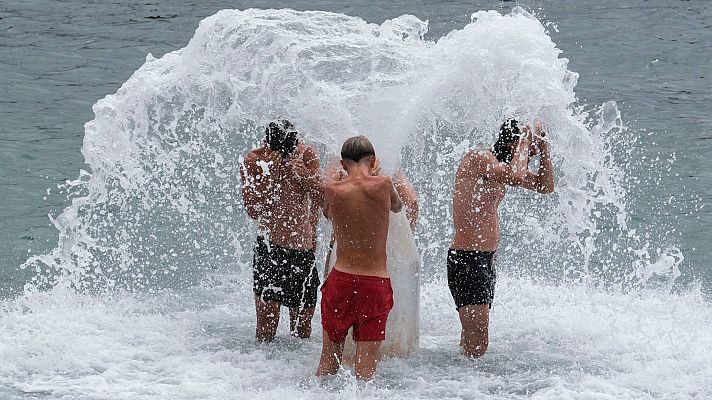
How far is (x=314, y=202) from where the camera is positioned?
7.18 meters

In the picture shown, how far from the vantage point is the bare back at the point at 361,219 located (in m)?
6.34

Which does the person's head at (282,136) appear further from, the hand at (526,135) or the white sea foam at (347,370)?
the hand at (526,135)

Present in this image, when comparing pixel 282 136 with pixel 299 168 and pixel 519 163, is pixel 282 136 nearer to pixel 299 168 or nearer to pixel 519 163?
pixel 299 168

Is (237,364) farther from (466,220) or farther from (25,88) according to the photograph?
(25,88)

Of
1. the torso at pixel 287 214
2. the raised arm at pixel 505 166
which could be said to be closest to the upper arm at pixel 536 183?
the raised arm at pixel 505 166

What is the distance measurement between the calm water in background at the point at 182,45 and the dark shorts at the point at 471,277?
121 inches

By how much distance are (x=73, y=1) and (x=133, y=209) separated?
11.3 meters

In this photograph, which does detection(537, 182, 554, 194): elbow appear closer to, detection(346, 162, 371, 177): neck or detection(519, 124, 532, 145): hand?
detection(519, 124, 532, 145): hand

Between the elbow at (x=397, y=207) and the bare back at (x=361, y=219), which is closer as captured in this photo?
the bare back at (x=361, y=219)

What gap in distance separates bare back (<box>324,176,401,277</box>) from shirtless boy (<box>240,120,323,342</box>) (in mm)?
691

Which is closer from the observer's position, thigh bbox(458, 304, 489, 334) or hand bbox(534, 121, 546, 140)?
hand bbox(534, 121, 546, 140)

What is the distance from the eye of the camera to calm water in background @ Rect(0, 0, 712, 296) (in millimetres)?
11719

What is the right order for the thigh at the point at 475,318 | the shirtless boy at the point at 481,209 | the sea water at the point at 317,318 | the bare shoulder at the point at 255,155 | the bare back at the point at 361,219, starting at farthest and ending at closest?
the bare shoulder at the point at 255,155 < the thigh at the point at 475,318 < the shirtless boy at the point at 481,209 < the sea water at the point at 317,318 < the bare back at the point at 361,219

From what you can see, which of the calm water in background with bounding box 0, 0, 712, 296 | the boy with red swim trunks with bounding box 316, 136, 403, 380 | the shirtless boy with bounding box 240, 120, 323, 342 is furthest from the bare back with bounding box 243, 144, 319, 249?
the calm water in background with bounding box 0, 0, 712, 296
